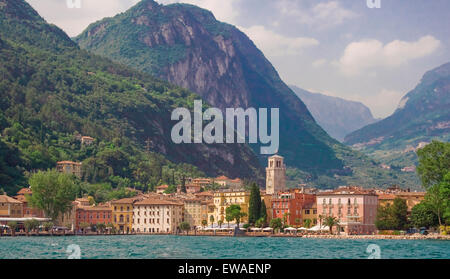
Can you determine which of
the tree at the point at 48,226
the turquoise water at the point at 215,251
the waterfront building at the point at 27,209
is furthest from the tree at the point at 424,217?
the waterfront building at the point at 27,209

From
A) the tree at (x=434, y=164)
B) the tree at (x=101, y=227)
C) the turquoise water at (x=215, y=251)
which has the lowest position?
the tree at (x=101, y=227)

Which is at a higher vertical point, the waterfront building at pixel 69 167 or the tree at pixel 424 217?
the waterfront building at pixel 69 167

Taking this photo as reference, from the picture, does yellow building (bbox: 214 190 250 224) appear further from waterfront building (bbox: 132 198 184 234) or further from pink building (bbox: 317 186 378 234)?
pink building (bbox: 317 186 378 234)

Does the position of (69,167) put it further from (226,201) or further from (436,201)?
(436,201)

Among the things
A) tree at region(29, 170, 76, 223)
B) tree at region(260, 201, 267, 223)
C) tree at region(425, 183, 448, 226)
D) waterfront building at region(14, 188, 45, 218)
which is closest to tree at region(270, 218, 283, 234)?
tree at region(260, 201, 267, 223)

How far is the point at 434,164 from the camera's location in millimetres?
109438

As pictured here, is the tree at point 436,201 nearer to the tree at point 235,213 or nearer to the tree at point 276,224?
the tree at point 276,224

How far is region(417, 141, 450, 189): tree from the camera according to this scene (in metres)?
109

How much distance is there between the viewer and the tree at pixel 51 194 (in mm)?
121812

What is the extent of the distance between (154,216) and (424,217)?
173 ft

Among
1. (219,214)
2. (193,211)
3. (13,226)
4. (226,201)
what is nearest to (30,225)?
(13,226)

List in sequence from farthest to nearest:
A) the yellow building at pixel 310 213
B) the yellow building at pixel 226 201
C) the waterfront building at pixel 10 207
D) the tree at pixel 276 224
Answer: the yellow building at pixel 226 201 < the yellow building at pixel 310 213 < the tree at pixel 276 224 < the waterfront building at pixel 10 207
